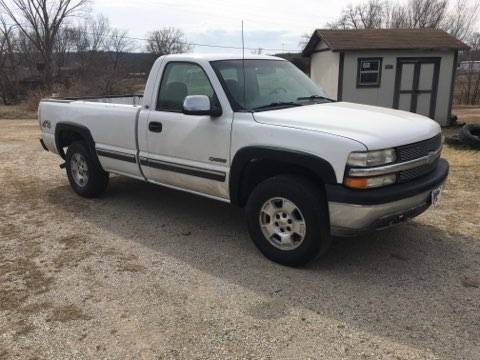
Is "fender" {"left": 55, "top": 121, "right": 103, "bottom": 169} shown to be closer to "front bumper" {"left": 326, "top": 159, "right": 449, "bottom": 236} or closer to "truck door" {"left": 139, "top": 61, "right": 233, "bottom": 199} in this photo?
"truck door" {"left": 139, "top": 61, "right": 233, "bottom": 199}

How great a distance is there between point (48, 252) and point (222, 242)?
1.74 meters

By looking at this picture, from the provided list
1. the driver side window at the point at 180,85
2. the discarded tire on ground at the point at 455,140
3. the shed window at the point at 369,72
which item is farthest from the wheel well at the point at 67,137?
the shed window at the point at 369,72

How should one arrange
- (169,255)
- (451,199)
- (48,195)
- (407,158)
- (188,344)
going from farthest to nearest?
(48,195)
(451,199)
(169,255)
(407,158)
(188,344)

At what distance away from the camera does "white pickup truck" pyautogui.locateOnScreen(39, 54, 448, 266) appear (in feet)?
12.5

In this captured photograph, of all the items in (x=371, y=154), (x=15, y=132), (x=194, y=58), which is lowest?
(x=15, y=132)

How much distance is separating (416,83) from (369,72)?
156cm

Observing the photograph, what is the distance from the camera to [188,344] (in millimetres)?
3188

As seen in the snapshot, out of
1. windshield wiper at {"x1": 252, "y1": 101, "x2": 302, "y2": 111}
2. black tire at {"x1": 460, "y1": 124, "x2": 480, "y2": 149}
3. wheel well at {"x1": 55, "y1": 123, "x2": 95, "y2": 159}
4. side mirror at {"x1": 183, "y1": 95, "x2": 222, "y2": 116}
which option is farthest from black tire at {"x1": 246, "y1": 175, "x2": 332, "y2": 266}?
black tire at {"x1": 460, "y1": 124, "x2": 480, "y2": 149}

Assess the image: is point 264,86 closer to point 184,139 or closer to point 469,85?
point 184,139

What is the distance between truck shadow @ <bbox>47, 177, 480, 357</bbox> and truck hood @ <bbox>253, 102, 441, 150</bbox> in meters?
1.18

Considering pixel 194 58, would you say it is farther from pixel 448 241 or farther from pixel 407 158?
pixel 448 241

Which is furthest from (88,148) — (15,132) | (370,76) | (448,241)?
(370,76)

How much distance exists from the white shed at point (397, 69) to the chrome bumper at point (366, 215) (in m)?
12.1

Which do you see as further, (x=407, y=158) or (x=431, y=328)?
(x=407, y=158)
